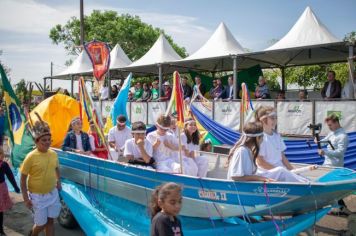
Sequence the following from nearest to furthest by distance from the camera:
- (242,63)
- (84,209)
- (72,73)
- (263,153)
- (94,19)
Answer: (263,153) → (84,209) → (242,63) → (72,73) → (94,19)

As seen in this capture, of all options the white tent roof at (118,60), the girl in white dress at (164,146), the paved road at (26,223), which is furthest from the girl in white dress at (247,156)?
the white tent roof at (118,60)

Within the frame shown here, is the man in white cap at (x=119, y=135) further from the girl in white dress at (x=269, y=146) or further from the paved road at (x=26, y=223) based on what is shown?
the girl in white dress at (x=269, y=146)

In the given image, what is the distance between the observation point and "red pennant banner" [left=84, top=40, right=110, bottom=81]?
774 centimetres

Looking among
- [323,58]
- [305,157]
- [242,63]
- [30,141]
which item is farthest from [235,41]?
[30,141]

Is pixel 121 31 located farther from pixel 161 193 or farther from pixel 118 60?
pixel 161 193

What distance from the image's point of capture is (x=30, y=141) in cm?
656

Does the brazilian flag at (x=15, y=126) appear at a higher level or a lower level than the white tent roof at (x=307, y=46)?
lower

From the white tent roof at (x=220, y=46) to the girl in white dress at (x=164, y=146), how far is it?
319 inches

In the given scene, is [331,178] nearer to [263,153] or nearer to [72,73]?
[263,153]

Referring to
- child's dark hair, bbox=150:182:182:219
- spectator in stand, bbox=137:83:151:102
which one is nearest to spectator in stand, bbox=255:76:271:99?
spectator in stand, bbox=137:83:151:102

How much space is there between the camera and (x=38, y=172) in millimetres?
4691

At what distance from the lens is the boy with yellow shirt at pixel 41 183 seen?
4641mm

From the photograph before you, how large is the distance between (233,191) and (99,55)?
189 inches

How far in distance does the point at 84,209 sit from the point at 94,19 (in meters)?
31.2
